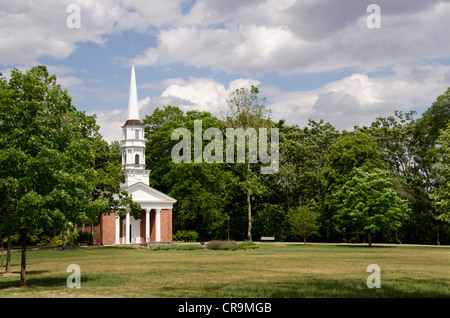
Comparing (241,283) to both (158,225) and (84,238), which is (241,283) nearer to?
(84,238)

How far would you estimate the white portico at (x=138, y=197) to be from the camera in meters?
62.3

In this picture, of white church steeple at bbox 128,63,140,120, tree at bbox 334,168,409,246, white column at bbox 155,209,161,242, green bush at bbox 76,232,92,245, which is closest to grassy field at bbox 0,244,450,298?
tree at bbox 334,168,409,246

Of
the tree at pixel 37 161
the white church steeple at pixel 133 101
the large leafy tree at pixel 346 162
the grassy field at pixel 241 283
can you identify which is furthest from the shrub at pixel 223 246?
the tree at pixel 37 161

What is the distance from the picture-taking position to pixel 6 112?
1872 cm

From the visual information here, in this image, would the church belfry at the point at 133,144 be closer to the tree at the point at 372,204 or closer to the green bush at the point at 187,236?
the green bush at the point at 187,236

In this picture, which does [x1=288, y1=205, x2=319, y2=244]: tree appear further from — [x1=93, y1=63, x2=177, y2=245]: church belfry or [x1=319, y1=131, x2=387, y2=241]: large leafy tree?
[x1=93, y1=63, x2=177, y2=245]: church belfry

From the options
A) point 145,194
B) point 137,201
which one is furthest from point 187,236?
point 137,201

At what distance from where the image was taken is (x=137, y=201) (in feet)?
202

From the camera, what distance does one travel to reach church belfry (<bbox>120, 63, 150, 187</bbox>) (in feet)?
210

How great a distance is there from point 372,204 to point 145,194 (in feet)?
91.7

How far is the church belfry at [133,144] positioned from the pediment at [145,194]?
308cm

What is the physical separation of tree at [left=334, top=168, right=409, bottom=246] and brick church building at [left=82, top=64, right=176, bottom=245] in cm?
2270

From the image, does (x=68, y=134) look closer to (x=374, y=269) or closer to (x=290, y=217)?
(x=374, y=269)
